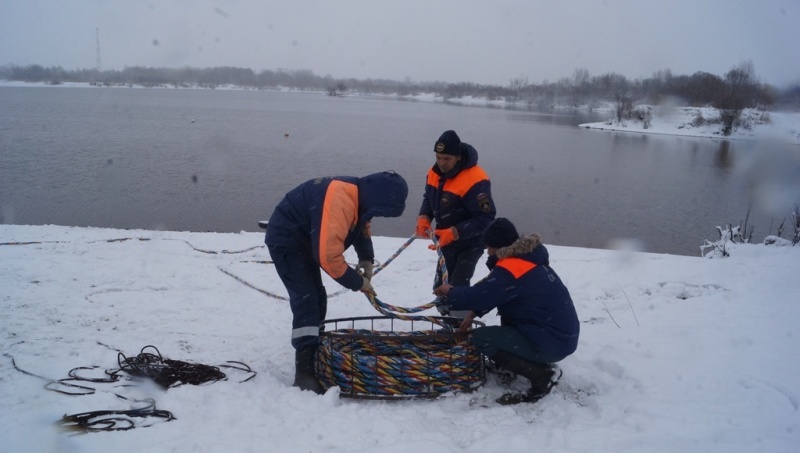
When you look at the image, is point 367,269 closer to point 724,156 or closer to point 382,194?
Result: point 382,194

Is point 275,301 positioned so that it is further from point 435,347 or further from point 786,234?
point 786,234

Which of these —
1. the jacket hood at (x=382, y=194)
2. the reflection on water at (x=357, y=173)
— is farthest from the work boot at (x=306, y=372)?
the reflection on water at (x=357, y=173)

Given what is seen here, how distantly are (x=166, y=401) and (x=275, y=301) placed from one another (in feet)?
7.87

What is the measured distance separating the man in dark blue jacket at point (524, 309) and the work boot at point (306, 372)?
3.51 ft

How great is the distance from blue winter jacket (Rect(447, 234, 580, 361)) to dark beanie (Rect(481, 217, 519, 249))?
7 cm

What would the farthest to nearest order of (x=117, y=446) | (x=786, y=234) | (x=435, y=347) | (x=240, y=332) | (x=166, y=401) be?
(x=786, y=234)
(x=240, y=332)
(x=435, y=347)
(x=166, y=401)
(x=117, y=446)

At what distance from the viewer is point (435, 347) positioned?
3861 mm

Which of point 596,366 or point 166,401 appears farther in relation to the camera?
point 596,366

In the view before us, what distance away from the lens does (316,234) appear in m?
3.56

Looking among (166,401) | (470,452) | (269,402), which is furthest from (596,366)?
(166,401)

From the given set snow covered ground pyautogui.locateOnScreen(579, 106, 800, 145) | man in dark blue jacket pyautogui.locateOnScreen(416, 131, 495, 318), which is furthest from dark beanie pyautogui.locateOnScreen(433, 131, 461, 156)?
snow covered ground pyautogui.locateOnScreen(579, 106, 800, 145)

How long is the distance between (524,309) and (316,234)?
1446mm

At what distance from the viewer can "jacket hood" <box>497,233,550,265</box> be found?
3520mm

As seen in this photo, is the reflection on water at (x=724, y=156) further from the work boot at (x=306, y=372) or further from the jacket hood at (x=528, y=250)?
the work boot at (x=306, y=372)
